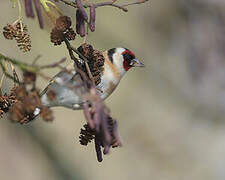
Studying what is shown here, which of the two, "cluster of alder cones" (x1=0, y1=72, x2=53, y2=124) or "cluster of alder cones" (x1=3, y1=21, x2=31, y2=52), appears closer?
"cluster of alder cones" (x1=0, y1=72, x2=53, y2=124)

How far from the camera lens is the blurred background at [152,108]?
4.37 metres

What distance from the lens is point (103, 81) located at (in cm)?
208

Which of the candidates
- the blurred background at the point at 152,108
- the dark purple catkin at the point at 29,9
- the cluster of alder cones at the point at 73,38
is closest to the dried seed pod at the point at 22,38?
the cluster of alder cones at the point at 73,38

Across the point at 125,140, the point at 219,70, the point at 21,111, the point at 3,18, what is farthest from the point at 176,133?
the point at 21,111

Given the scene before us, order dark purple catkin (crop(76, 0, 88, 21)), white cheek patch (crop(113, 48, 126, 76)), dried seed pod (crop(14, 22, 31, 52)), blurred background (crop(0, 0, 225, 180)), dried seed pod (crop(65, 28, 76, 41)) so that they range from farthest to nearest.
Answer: blurred background (crop(0, 0, 225, 180))
white cheek patch (crop(113, 48, 126, 76))
dried seed pod (crop(14, 22, 31, 52))
dried seed pod (crop(65, 28, 76, 41))
dark purple catkin (crop(76, 0, 88, 21))

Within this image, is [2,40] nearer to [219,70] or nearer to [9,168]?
[9,168]

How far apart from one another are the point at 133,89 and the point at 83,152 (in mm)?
914

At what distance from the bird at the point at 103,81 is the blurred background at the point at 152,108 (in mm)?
1325

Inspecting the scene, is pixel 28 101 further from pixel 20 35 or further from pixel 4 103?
pixel 20 35

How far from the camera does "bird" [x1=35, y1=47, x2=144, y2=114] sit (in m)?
1.93

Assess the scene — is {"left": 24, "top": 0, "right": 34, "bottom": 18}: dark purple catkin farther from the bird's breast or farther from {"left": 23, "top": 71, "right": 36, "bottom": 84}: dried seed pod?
the bird's breast

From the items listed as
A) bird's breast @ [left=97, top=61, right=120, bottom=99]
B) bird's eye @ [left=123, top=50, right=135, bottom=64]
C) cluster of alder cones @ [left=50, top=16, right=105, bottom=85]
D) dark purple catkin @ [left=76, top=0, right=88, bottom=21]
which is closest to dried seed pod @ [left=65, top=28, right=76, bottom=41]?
cluster of alder cones @ [left=50, top=16, right=105, bottom=85]

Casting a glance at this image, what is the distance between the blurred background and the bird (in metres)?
1.33

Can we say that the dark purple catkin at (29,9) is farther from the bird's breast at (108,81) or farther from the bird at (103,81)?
the bird's breast at (108,81)
